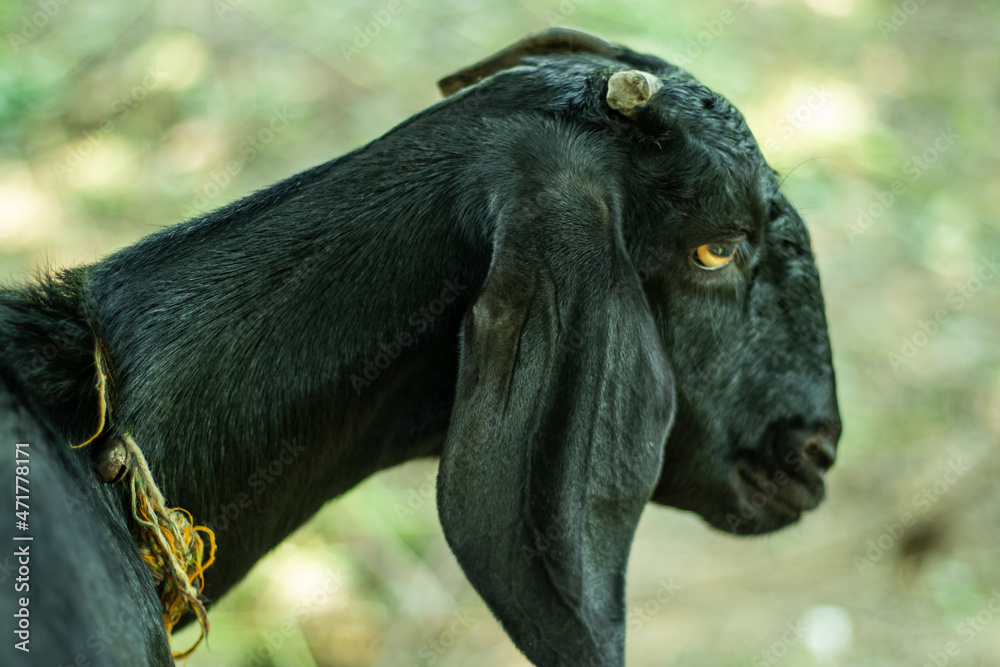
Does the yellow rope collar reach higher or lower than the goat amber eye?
higher

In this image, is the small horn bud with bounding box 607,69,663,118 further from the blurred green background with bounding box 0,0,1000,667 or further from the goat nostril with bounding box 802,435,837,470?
the blurred green background with bounding box 0,0,1000,667

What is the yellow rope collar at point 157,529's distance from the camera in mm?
1867

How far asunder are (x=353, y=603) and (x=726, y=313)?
2684mm

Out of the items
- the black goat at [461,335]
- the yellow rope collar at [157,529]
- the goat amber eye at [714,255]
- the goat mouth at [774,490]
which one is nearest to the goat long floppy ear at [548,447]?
the black goat at [461,335]

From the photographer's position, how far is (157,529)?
193 cm

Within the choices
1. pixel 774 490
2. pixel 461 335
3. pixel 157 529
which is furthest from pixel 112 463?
pixel 774 490

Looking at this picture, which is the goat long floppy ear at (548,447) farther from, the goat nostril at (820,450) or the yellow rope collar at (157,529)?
the goat nostril at (820,450)

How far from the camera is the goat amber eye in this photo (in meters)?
2.33

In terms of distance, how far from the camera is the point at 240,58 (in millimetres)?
6859

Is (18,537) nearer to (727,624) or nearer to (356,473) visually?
(356,473)

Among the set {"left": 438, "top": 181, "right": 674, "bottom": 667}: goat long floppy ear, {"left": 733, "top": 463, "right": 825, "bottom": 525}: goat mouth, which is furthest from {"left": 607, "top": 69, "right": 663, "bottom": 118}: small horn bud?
{"left": 733, "top": 463, "right": 825, "bottom": 525}: goat mouth

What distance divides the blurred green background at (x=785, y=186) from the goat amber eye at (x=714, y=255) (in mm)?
1830

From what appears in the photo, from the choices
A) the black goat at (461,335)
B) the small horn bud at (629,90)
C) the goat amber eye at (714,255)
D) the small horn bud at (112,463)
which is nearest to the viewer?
the small horn bud at (112,463)

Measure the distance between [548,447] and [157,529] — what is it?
33.8 inches
